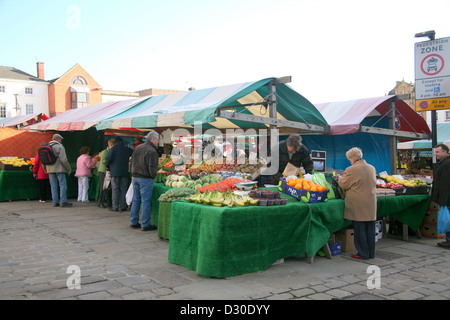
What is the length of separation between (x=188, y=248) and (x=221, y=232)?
75 cm

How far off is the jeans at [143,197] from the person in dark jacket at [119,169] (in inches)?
73.9

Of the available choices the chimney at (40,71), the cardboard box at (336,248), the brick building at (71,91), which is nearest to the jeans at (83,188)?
the cardboard box at (336,248)

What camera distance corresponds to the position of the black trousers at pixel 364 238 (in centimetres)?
561

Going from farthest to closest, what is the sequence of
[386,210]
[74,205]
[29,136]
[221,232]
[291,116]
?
1. [29,136]
2. [74,205]
3. [291,116]
4. [386,210]
5. [221,232]

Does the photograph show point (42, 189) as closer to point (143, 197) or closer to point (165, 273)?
point (143, 197)

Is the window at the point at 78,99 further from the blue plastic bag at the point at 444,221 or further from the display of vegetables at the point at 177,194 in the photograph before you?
the blue plastic bag at the point at 444,221

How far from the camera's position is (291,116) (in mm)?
9641

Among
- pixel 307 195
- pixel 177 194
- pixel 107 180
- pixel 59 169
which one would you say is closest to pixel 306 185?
pixel 307 195

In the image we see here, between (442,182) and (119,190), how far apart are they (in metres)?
7.33

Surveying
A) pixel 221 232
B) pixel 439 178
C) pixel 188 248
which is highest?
pixel 439 178

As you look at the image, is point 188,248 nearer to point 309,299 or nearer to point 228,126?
point 309,299

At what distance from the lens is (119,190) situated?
9.77 m

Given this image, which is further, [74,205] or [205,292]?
[74,205]

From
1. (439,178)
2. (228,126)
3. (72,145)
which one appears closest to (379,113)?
(228,126)
